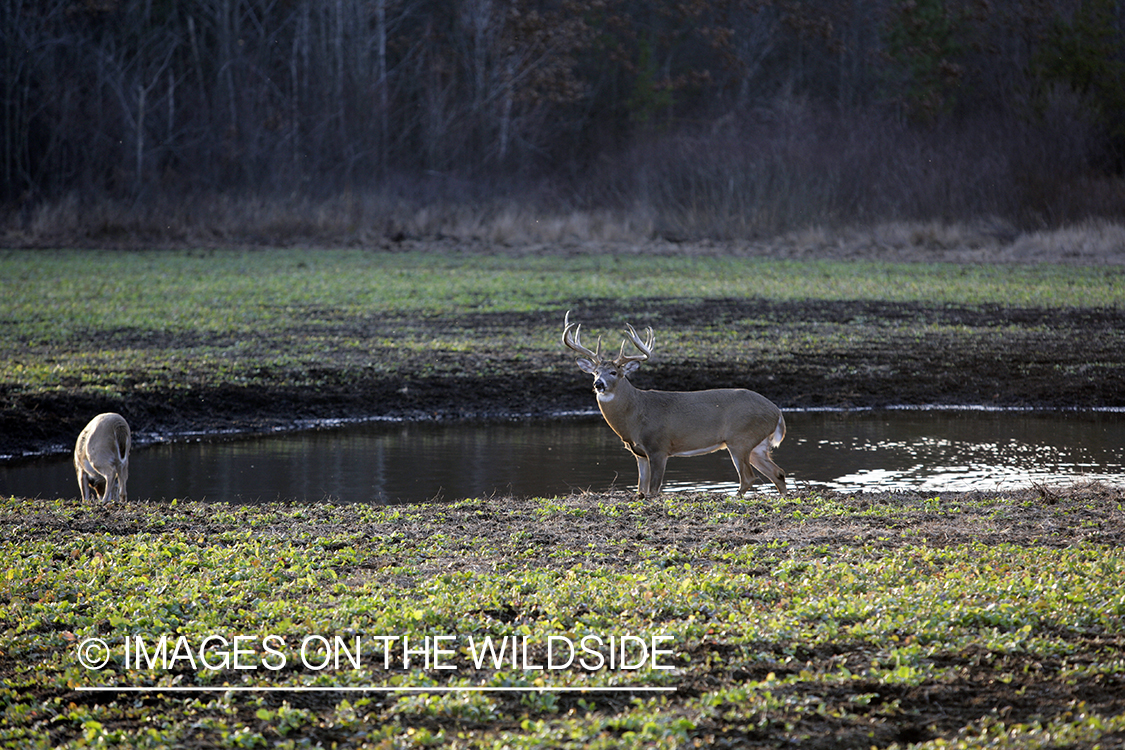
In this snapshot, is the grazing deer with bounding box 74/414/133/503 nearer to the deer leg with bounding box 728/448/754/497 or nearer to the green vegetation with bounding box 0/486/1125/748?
the green vegetation with bounding box 0/486/1125/748

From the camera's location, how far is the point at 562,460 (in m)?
11.7

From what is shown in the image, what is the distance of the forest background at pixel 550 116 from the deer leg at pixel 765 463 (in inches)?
1010

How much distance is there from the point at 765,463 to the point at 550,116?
41.9 meters

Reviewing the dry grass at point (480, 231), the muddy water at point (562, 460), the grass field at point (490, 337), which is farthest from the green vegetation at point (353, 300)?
the dry grass at point (480, 231)

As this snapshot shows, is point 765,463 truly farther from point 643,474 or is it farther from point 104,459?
point 104,459

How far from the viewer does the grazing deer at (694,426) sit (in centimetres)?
995

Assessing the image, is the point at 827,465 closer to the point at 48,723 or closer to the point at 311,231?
the point at 48,723

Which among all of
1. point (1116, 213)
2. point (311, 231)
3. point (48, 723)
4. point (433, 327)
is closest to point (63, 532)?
point (48, 723)

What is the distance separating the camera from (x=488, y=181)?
4541cm

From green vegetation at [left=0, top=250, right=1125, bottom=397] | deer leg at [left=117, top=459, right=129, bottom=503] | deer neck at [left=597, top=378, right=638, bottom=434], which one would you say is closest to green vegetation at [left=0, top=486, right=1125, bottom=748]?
deer leg at [left=117, top=459, right=129, bottom=503]

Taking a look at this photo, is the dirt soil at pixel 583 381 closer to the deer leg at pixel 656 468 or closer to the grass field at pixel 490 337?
the grass field at pixel 490 337

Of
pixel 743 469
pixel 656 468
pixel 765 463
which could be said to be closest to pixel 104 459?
pixel 656 468

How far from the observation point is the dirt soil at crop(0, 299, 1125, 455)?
42.1 feet

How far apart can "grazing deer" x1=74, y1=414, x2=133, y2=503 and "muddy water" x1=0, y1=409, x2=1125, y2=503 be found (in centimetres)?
42
